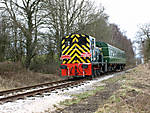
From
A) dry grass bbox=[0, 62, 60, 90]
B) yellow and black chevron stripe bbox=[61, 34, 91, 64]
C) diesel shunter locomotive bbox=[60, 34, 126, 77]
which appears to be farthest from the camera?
dry grass bbox=[0, 62, 60, 90]

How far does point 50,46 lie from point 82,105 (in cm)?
1531

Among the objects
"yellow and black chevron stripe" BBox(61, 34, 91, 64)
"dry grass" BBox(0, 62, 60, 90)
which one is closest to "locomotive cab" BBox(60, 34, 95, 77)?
"yellow and black chevron stripe" BBox(61, 34, 91, 64)

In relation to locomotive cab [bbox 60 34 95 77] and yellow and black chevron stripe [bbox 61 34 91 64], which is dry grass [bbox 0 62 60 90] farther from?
yellow and black chevron stripe [bbox 61 34 91 64]

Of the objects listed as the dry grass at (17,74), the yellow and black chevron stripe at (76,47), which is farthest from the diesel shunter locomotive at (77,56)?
the dry grass at (17,74)

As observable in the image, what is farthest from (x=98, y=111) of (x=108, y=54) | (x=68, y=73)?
(x=108, y=54)

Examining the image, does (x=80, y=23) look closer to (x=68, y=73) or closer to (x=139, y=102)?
(x=68, y=73)

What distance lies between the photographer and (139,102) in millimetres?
5359

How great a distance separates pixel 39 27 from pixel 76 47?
623 centimetres

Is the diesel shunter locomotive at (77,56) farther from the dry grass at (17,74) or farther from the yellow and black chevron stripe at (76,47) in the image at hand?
the dry grass at (17,74)

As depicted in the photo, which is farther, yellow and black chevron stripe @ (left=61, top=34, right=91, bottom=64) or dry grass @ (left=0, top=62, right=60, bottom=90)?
dry grass @ (left=0, top=62, right=60, bottom=90)

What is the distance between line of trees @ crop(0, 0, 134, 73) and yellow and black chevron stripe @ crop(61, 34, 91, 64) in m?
4.76

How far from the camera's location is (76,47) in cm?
1403

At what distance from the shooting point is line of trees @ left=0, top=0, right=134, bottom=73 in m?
17.4

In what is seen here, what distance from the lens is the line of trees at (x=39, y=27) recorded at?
1736cm
